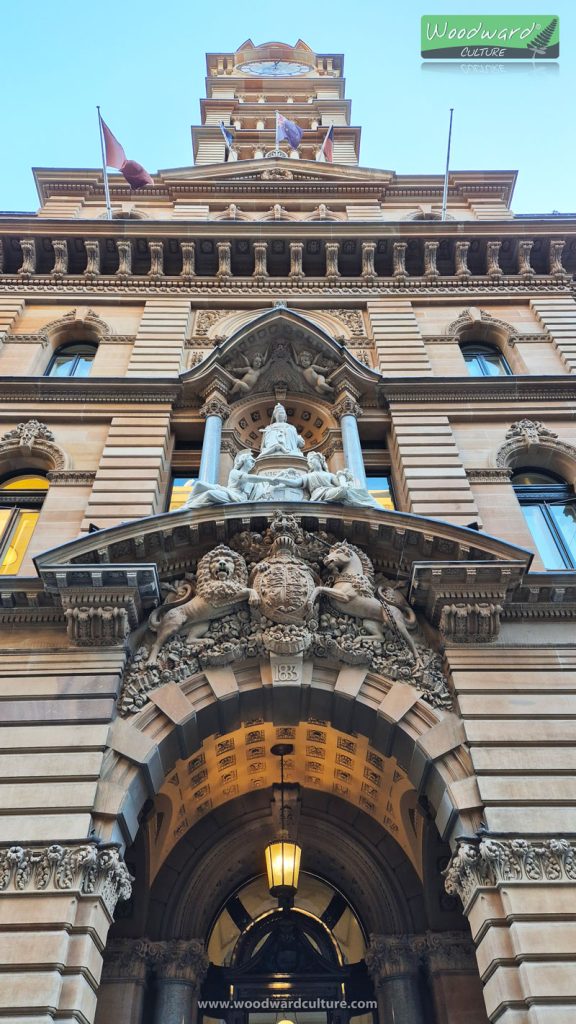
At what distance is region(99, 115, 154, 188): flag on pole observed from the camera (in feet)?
77.2

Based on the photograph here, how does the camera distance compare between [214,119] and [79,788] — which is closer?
[79,788]

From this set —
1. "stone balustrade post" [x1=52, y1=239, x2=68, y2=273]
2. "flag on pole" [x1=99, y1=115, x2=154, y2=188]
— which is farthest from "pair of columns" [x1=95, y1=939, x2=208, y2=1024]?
"flag on pole" [x1=99, y1=115, x2=154, y2=188]

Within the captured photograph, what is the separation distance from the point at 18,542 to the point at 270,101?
98.4 feet

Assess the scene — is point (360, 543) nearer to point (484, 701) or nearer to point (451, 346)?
point (484, 701)

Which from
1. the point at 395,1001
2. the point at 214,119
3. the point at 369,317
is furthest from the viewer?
the point at 214,119

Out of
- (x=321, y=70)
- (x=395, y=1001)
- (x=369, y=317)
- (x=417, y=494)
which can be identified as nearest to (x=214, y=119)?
(x=321, y=70)

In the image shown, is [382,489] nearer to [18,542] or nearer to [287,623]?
[287,623]

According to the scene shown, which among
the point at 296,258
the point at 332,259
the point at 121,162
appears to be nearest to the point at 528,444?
the point at 332,259

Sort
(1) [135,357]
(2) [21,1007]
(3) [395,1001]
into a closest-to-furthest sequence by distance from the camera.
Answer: (2) [21,1007], (3) [395,1001], (1) [135,357]

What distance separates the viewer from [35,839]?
9414 millimetres

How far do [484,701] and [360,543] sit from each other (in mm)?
3436

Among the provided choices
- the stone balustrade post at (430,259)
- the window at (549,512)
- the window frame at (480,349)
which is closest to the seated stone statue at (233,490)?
the window at (549,512)

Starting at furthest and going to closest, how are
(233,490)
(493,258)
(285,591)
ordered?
(493,258), (233,490), (285,591)

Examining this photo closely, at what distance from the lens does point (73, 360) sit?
2003 cm
